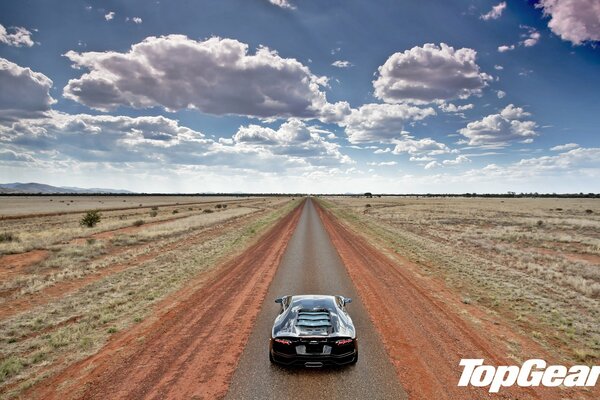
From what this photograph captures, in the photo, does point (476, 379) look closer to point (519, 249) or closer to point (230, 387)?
point (230, 387)

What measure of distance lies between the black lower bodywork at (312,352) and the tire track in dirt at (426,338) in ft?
4.62

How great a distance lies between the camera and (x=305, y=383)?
263 inches

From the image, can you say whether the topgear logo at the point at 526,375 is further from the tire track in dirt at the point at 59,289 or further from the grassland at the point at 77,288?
the tire track in dirt at the point at 59,289

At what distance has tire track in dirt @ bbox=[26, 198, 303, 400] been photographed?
6480 millimetres

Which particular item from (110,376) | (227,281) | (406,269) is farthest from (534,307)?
(110,376)

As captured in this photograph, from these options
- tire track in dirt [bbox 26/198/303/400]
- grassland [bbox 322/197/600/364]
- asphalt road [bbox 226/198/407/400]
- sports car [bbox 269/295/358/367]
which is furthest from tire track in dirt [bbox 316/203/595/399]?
tire track in dirt [bbox 26/198/303/400]

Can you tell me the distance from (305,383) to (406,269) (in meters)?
11.6

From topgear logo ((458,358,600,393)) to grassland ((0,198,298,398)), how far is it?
351 inches

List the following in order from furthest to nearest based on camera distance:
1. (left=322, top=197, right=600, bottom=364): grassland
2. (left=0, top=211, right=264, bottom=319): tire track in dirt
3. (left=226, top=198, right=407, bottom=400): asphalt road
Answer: (left=0, top=211, right=264, bottom=319): tire track in dirt → (left=322, top=197, right=600, bottom=364): grassland → (left=226, top=198, right=407, bottom=400): asphalt road

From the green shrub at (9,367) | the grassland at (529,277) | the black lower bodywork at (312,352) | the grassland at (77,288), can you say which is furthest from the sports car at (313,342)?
the green shrub at (9,367)

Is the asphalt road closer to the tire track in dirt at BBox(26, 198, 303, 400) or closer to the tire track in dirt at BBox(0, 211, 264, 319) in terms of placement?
the tire track in dirt at BBox(26, 198, 303, 400)

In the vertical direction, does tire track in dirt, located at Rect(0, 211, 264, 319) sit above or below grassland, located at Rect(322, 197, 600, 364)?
below

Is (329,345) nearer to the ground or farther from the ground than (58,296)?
farther from the ground

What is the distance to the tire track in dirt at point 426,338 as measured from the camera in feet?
21.6
